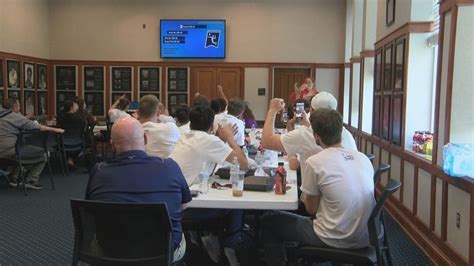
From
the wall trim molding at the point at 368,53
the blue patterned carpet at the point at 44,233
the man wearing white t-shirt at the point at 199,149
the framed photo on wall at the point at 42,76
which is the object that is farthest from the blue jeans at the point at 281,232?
the framed photo on wall at the point at 42,76

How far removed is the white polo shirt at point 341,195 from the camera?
101 inches

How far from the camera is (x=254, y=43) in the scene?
36.3 ft

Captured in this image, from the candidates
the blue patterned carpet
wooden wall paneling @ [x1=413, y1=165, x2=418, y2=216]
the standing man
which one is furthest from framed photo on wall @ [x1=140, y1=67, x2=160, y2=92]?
wooden wall paneling @ [x1=413, y1=165, x2=418, y2=216]

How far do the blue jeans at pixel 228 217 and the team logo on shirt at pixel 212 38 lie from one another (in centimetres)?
805

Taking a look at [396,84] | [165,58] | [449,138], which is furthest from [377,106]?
[165,58]

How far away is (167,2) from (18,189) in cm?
616

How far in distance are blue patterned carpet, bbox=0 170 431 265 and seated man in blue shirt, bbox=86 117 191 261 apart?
160cm

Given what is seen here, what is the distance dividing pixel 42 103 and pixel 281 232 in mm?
9572

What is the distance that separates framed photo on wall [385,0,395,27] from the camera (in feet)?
18.7

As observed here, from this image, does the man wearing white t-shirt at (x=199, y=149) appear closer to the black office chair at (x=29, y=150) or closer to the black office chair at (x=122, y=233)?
the black office chair at (x=122, y=233)

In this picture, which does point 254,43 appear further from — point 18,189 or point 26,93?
point 18,189

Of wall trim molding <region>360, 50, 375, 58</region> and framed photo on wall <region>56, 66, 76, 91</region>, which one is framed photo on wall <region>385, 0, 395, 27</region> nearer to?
wall trim molding <region>360, 50, 375, 58</region>

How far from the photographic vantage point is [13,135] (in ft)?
21.1

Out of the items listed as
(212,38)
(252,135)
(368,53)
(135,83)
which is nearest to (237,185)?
(252,135)
